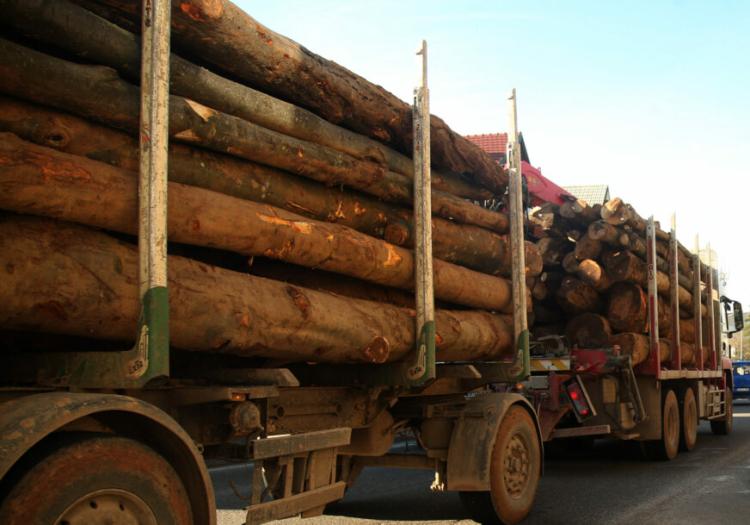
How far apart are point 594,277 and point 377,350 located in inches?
261

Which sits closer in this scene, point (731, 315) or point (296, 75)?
point (296, 75)

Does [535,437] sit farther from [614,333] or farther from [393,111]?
[614,333]

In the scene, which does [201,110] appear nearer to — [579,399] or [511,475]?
[511,475]

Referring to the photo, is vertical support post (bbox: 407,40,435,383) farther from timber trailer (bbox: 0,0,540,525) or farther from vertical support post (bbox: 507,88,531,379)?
vertical support post (bbox: 507,88,531,379)

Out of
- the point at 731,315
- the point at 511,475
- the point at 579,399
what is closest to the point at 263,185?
the point at 511,475

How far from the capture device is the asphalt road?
24.7ft

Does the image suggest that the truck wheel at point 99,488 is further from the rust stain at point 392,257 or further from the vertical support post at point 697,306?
the vertical support post at point 697,306

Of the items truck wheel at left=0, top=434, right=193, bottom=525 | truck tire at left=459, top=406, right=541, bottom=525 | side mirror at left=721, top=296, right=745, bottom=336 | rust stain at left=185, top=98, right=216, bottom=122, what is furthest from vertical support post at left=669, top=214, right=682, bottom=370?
truck wheel at left=0, top=434, right=193, bottom=525

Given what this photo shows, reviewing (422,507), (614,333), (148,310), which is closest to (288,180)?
(148,310)

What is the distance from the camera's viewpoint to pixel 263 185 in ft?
16.9

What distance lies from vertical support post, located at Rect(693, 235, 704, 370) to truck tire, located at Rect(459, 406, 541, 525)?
7612 mm

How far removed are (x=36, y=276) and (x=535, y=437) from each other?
5086 mm

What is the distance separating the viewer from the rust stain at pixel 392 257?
600cm

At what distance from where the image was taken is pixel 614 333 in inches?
462
